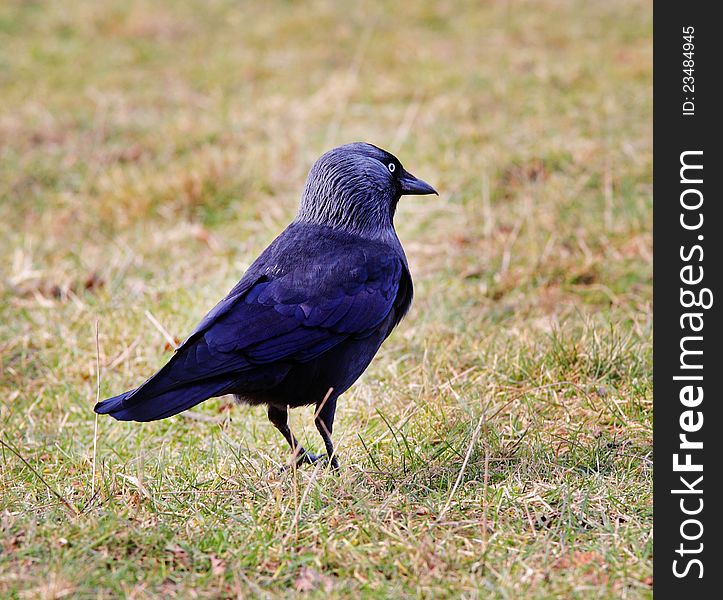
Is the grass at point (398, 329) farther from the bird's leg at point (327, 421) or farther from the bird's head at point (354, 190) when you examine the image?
the bird's head at point (354, 190)

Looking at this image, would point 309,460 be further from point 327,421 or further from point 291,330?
point 291,330

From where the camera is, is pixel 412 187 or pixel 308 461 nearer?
pixel 308 461

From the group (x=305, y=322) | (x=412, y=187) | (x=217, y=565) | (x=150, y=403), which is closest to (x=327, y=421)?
(x=305, y=322)

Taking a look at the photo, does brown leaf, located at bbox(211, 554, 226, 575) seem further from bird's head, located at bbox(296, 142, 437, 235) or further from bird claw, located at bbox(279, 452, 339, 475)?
bird's head, located at bbox(296, 142, 437, 235)

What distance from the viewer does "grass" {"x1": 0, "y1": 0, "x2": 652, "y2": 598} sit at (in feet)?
9.10

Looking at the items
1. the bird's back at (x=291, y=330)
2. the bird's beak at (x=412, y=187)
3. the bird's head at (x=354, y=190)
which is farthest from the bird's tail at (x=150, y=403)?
the bird's beak at (x=412, y=187)

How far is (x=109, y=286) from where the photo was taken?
214 inches

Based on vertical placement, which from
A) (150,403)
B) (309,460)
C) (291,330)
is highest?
(291,330)

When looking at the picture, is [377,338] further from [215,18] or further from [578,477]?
[215,18]

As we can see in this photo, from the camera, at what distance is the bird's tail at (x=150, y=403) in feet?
10.3

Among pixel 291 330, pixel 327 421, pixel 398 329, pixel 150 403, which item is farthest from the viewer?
pixel 398 329

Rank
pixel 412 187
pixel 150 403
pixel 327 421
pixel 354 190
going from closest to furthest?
pixel 150 403
pixel 327 421
pixel 354 190
pixel 412 187

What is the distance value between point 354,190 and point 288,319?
0.78m

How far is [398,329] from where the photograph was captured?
15.9 feet
